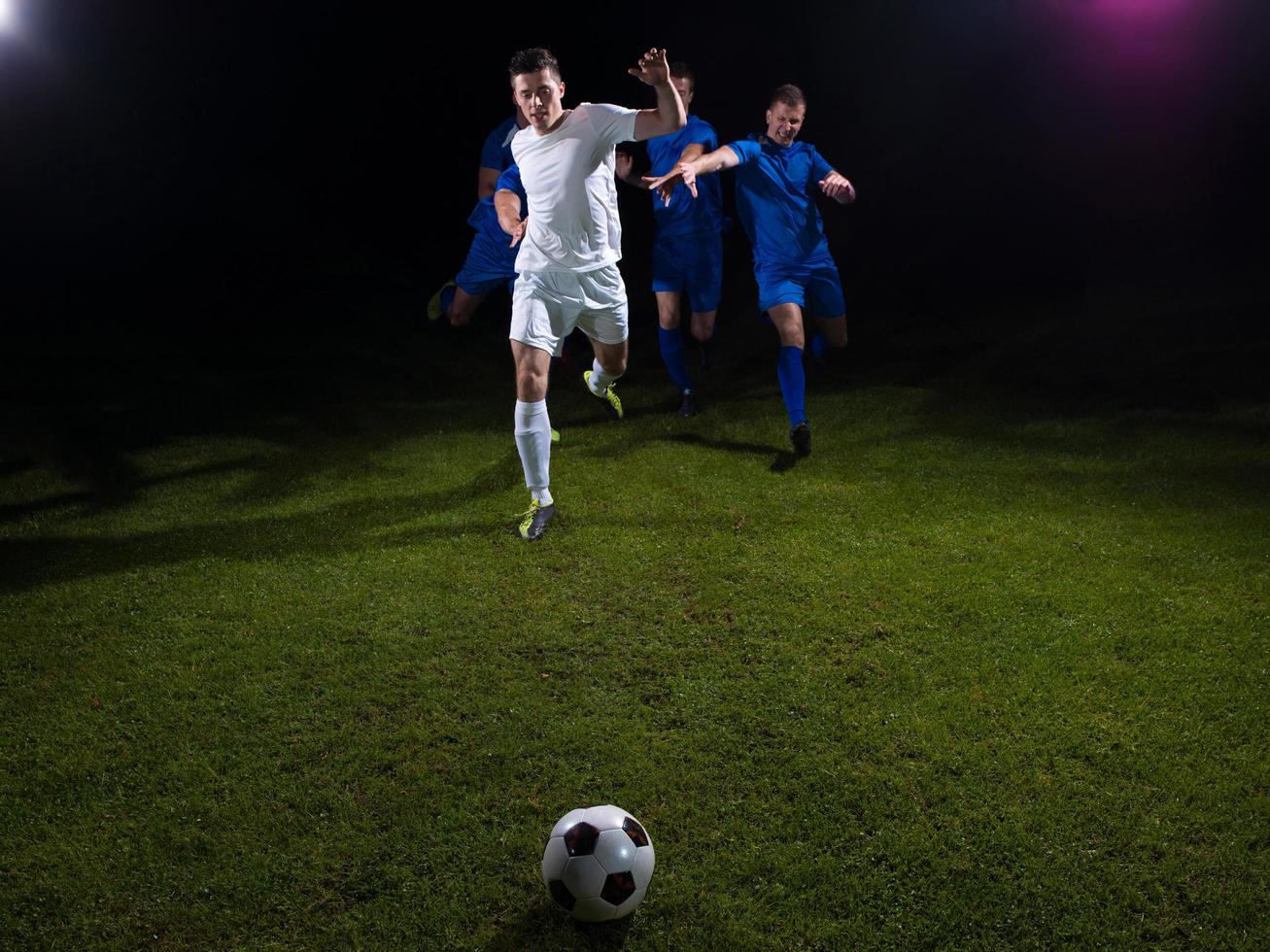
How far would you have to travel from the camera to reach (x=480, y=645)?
293 cm

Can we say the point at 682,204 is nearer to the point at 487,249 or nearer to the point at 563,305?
the point at 487,249

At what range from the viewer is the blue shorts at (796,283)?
4723mm

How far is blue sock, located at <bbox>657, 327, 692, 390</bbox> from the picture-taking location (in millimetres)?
5309

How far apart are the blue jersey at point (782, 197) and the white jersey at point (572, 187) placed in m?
1.11

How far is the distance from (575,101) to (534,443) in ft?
19.4

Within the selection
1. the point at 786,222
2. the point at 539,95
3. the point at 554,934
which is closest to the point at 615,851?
the point at 554,934

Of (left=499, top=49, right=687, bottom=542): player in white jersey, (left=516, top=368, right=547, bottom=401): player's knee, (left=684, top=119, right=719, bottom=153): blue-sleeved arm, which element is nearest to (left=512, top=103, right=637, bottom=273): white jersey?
(left=499, top=49, right=687, bottom=542): player in white jersey

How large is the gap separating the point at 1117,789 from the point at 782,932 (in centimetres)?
94

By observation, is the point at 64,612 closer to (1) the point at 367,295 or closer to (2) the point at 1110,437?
(2) the point at 1110,437

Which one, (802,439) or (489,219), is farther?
(489,219)

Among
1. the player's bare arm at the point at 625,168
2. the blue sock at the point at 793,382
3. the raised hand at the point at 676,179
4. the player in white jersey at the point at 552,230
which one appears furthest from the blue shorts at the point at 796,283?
the player in white jersey at the point at 552,230

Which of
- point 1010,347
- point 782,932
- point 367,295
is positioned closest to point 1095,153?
point 1010,347

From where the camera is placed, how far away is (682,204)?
5.34 meters

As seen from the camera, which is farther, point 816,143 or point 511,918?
point 816,143
